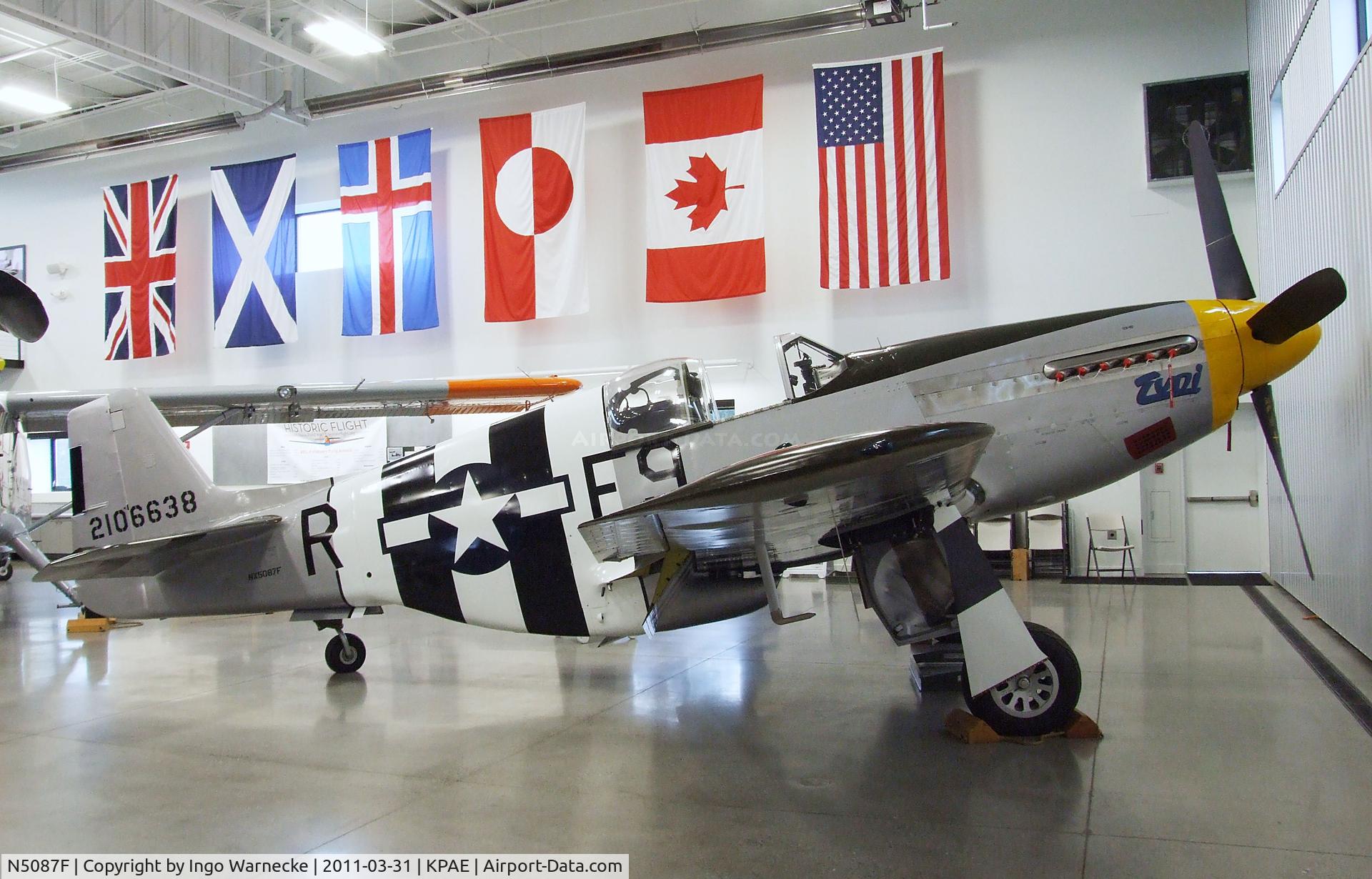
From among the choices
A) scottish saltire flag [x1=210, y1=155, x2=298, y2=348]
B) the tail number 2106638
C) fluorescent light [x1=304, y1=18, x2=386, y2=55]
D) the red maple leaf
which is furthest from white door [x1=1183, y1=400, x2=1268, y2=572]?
scottish saltire flag [x1=210, y1=155, x2=298, y2=348]

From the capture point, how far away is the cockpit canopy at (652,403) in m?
5.29

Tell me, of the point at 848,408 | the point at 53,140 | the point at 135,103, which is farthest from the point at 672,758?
the point at 53,140

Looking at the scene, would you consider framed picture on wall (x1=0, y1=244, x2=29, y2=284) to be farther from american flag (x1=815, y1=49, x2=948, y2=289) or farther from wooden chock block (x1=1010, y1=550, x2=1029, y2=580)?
wooden chock block (x1=1010, y1=550, x2=1029, y2=580)

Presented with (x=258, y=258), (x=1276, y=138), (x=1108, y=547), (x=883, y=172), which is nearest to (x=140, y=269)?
(x=258, y=258)

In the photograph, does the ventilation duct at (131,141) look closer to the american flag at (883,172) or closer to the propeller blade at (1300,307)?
the american flag at (883,172)

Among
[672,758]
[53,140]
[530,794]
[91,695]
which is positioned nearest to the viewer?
[530,794]

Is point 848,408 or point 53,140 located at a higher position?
point 53,140

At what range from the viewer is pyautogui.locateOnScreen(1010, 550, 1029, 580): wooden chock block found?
11773mm

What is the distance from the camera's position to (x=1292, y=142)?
8688mm

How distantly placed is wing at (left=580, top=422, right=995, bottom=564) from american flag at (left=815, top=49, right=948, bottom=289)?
7509 mm

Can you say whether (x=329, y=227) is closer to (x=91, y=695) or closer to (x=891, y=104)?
(x=891, y=104)

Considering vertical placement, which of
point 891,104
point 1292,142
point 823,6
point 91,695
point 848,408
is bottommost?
point 91,695

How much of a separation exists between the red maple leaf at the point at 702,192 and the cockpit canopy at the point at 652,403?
8.18m

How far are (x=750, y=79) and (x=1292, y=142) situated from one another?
6.99 meters
